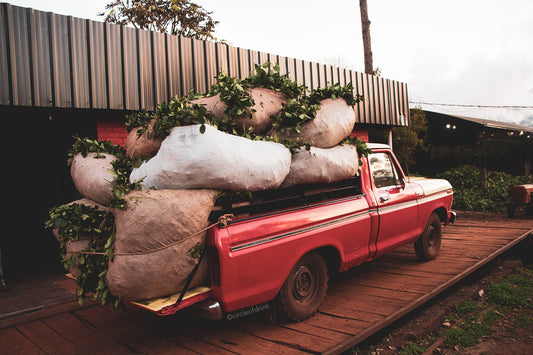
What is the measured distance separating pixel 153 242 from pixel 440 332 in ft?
10.5

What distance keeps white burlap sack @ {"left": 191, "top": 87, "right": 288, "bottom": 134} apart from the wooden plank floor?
77.0 inches

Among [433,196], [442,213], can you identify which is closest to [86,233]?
[433,196]

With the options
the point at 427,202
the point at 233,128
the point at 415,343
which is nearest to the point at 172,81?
the point at 233,128

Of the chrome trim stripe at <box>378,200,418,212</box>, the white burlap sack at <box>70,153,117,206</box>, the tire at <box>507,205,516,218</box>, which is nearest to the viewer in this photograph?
the white burlap sack at <box>70,153,117,206</box>

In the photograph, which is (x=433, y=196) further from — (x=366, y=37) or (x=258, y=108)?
(x=366, y=37)

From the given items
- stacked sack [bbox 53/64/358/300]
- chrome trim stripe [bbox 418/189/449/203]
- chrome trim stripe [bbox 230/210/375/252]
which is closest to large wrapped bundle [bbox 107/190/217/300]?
stacked sack [bbox 53/64/358/300]

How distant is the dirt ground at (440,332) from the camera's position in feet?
11.8

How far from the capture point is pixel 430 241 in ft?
19.9

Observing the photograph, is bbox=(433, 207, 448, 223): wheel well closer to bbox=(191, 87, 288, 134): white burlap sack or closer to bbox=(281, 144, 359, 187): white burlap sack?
bbox=(281, 144, 359, 187): white burlap sack

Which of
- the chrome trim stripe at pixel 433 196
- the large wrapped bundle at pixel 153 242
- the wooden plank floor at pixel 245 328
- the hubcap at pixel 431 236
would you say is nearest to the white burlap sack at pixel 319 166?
the large wrapped bundle at pixel 153 242

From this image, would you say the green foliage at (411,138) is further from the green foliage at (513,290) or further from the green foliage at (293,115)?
the green foliage at (293,115)

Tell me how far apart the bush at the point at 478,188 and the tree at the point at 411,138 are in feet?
5.94

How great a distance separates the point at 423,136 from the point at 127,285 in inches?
774

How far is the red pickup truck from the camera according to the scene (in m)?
3.06
